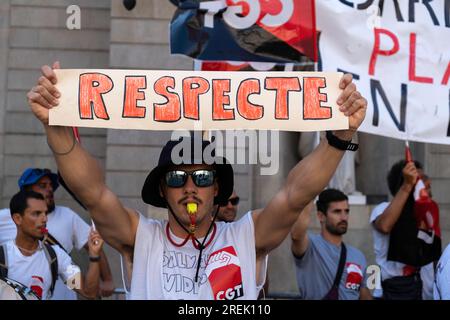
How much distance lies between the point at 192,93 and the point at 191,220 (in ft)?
1.95

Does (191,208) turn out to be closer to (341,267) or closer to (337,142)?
(337,142)

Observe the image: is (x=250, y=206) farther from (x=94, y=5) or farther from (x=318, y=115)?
(x=318, y=115)

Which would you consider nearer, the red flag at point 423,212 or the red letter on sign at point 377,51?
the red letter on sign at point 377,51

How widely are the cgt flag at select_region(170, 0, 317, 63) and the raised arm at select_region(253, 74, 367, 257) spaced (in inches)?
128

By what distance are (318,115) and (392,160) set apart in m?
7.72

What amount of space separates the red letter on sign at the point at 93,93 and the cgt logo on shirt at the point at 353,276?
345cm

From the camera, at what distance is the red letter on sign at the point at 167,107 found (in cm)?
461

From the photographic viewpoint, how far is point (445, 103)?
741 centimetres

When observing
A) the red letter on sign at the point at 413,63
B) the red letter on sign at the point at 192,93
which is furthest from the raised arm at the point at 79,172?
the red letter on sign at the point at 413,63

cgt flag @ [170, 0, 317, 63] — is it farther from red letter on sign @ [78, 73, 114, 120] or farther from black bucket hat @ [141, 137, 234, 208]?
red letter on sign @ [78, 73, 114, 120]

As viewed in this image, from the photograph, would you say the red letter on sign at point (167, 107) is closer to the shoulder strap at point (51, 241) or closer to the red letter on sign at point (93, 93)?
the red letter on sign at point (93, 93)

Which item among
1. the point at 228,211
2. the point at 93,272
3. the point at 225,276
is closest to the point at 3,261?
the point at 93,272

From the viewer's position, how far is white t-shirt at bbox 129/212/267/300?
451cm
